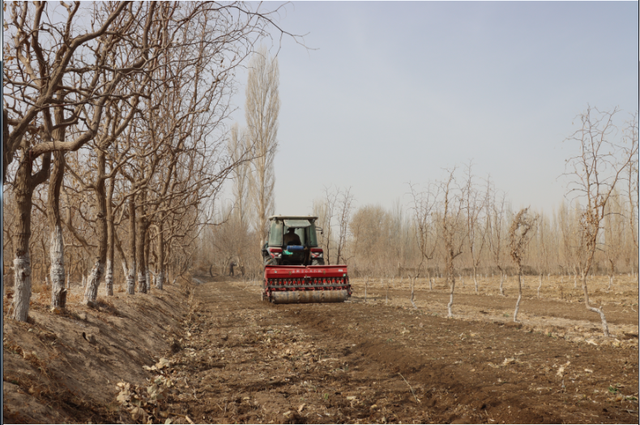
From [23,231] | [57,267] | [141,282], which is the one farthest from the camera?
[141,282]

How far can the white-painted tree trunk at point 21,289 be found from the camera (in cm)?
570

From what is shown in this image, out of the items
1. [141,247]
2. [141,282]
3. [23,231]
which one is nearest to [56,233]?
[23,231]

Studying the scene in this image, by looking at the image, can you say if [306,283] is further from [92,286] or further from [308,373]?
[308,373]

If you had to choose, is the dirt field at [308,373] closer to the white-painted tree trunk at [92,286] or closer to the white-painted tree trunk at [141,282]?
the white-painted tree trunk at [92,286]

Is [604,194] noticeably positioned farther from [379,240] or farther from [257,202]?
[379,240]

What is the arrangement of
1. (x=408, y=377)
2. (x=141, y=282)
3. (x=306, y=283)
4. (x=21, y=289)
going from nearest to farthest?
(x=21, y=289), (x=408, y=377), (x=306, y=283), (x=141, y=282)

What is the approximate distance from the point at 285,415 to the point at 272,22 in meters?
4.39

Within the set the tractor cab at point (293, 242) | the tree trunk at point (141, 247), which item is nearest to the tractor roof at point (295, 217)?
the tractor cab at point (293, 242)

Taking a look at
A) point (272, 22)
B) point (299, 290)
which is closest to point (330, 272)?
point (299, 290)

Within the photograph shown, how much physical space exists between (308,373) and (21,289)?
4.21 meters

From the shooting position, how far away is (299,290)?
43.5ft

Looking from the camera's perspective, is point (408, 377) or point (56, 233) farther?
point (56, 233)

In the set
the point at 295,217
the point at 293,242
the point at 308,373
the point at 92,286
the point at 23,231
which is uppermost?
the point at 295,217

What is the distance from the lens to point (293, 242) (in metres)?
16.0
